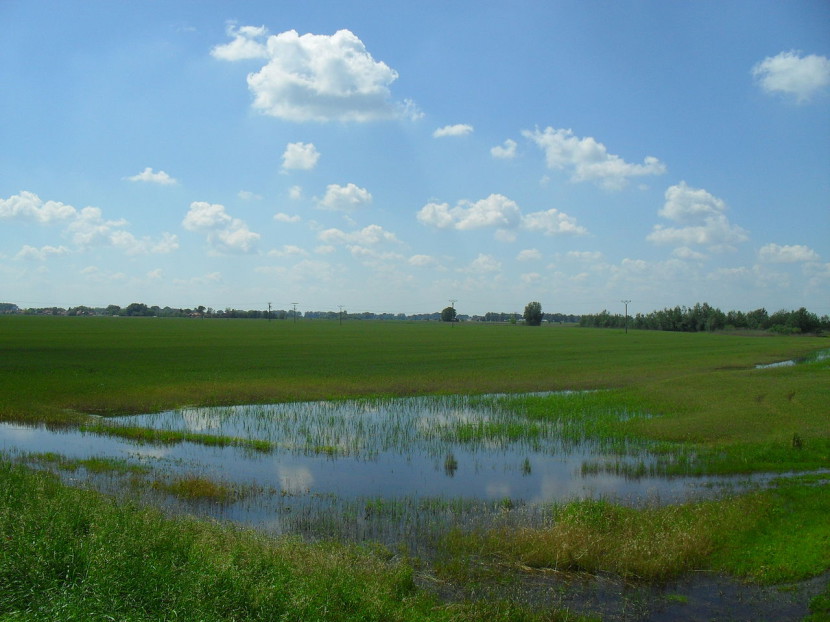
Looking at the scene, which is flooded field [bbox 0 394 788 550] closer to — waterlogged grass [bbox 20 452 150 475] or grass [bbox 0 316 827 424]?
waterlogged grass [bbox 20 452 150 475]

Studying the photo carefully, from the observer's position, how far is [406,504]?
13672mm

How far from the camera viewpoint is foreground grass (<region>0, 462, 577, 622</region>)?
6906 millimetres

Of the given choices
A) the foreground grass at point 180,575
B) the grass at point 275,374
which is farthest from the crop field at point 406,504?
the grass at point 275,374

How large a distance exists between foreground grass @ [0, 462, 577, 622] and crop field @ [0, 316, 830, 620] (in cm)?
4

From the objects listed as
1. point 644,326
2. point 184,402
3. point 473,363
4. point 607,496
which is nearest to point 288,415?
point 184,402

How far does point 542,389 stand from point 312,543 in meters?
26.1

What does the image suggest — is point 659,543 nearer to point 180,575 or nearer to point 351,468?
point 180,575

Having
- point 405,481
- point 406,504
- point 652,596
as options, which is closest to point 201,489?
point 406,504

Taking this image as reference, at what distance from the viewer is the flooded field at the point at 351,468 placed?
42.5 feet

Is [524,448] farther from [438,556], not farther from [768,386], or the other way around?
[768,386]

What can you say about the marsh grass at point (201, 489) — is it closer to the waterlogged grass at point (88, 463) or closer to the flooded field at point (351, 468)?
the flooded field at point (351, 468)

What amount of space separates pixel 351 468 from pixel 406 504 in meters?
4.09

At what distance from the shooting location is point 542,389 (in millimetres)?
35125

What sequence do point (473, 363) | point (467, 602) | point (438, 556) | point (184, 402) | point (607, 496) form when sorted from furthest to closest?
1. point (473, 363)
2. point (184, 402)
3. point (607, 496)
4. point (438, 556)
5. point (467, 602)
